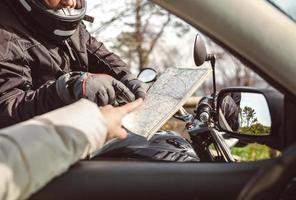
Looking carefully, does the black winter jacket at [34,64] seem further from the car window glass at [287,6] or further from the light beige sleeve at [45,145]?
the car window glass at [287,6]

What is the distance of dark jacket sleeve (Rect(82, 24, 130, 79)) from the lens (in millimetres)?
3025

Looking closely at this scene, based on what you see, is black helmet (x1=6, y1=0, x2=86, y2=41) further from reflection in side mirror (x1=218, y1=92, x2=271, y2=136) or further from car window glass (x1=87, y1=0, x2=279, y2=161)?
car window glass (x1=87, y1=0, x2=279, y2=161)

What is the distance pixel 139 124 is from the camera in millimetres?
1842

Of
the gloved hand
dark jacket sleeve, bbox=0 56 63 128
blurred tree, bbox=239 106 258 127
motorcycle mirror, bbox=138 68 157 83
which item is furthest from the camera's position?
motorcycle mirror, bbox=138 68 157 83

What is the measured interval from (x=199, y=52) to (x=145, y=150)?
1.23 feet

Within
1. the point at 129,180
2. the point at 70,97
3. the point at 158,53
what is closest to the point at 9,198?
the point at 129,180

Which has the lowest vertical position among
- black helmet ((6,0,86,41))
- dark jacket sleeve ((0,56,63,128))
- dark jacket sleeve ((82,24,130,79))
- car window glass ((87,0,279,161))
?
car window glass ((87,0,279,161))

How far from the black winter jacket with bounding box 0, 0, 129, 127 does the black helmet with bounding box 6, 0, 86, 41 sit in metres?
0.03

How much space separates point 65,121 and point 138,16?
6.60 metres

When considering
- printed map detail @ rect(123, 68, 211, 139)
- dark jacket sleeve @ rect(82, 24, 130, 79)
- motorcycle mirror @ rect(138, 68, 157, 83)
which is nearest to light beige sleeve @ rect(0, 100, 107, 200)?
printed map detail @ rect(123, 68, 211, 139)

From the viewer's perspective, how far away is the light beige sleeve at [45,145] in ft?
4.86

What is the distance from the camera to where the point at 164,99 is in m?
1.96

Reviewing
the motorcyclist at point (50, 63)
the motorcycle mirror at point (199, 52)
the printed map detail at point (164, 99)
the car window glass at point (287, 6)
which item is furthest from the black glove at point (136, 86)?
the car window glass at point (287, 6)

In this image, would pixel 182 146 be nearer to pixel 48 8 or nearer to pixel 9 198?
pixel 9 198
